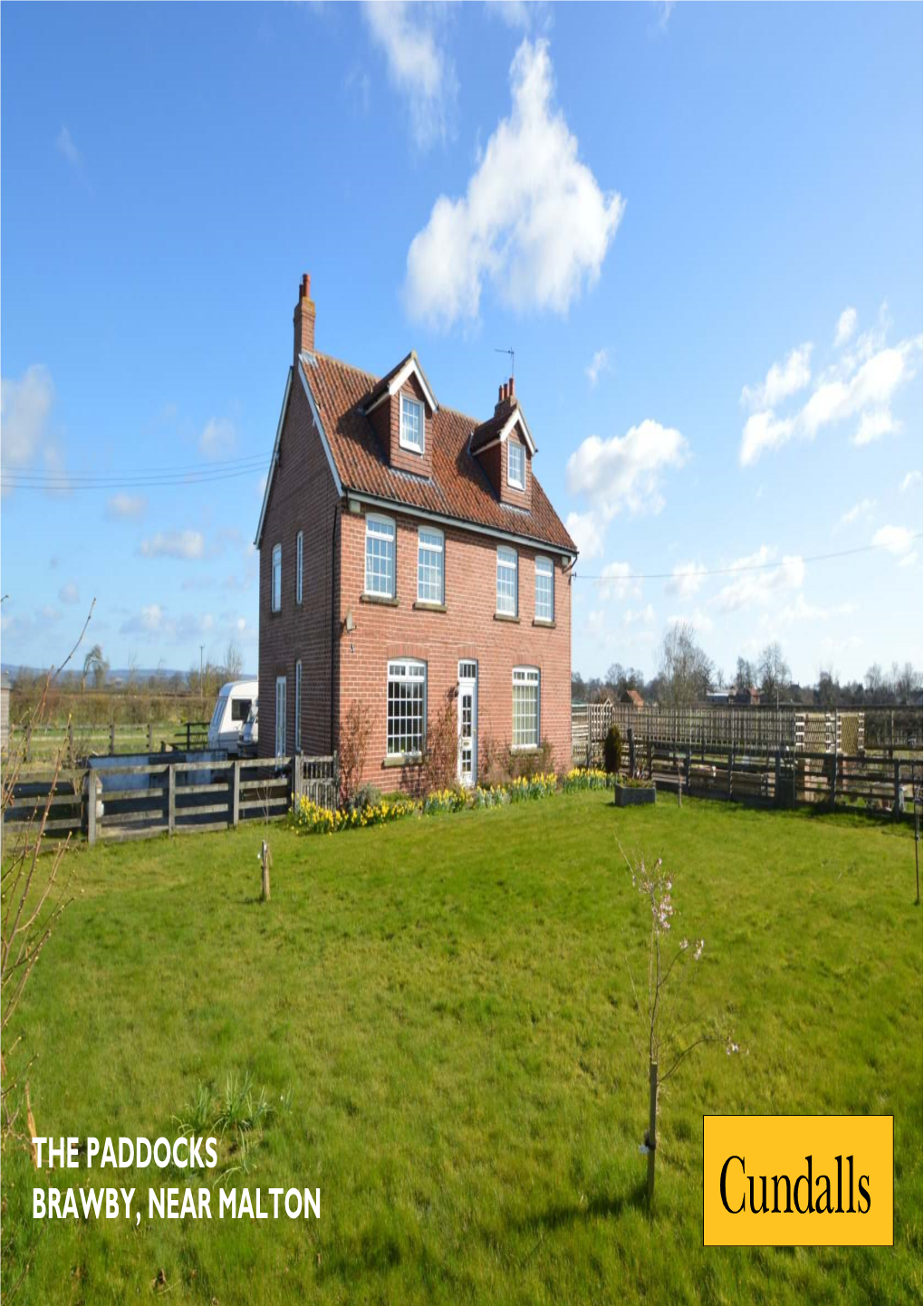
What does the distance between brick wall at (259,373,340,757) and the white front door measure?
415 centimetres

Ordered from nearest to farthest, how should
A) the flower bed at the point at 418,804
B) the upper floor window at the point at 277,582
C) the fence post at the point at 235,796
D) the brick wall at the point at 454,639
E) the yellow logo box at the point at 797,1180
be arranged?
1. the yellow logo box at the point at 797,1180
2. the fence post at the point at 235,796
3. the flower bed at the point at 418,804
4. the brick wall at the point at 454,639
5. the upper floor window at the point at 277,582

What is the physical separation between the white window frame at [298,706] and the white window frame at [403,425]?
22.4 feet

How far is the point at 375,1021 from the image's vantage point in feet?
18.3

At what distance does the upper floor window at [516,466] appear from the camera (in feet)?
67.8

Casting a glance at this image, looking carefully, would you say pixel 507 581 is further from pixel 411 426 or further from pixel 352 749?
pixel 352 749

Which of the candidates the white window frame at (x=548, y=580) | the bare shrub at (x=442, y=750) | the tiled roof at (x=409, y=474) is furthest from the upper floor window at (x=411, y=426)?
the bare shrub at (x=442, y=750)

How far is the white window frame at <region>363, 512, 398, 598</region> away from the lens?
16125mm

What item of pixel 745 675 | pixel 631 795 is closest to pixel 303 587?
pixel 631 795

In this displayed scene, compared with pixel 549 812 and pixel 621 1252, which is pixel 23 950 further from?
pixel 549 812

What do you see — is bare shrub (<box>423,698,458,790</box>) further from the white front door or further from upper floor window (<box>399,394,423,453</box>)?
upper floor window (<box>399,394,423,453</box>)

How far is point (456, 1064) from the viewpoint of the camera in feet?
16.0

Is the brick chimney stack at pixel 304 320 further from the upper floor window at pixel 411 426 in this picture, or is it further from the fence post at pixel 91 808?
the fence post at pixel 91 808

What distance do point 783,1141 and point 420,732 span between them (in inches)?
522

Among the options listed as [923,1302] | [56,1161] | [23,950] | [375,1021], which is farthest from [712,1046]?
[23,950]
